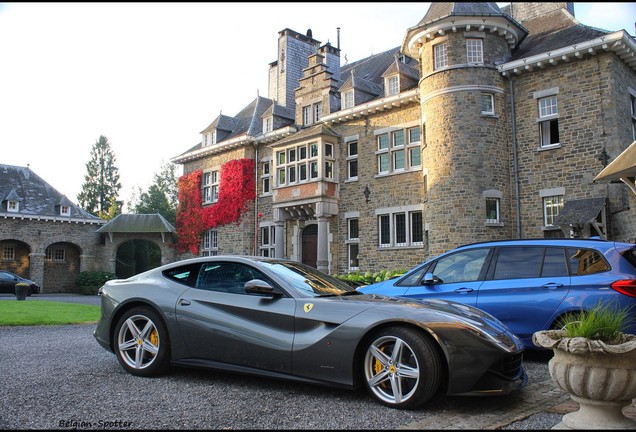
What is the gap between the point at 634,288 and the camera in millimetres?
5992

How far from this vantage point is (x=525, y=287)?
6.70 meters

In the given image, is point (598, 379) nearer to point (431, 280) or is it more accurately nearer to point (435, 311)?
point (435, 311)

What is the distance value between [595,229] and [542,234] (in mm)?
2127

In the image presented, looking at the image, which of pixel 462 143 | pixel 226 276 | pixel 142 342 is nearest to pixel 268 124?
pixel 462 143

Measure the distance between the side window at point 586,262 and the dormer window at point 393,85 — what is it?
1523 centimetres

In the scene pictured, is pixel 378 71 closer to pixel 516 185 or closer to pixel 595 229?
pixel 516 185

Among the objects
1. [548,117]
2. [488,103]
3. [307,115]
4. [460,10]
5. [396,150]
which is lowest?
[396,150]

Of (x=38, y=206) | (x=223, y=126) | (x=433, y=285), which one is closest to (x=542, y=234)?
(x=433, y=285)

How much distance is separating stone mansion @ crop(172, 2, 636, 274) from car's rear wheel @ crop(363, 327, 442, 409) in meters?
10.9

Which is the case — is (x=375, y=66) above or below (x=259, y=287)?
above

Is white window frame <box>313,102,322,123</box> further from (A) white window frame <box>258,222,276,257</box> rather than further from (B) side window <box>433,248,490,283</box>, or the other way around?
(B) side window <box>433,248,490,283</box>

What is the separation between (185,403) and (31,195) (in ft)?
110

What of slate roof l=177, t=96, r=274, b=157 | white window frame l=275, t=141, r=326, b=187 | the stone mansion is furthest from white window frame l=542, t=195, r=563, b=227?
slate roof l=177, t=96, r=274, b=157

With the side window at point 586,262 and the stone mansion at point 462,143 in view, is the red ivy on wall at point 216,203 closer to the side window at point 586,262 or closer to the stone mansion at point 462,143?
the stone mansion at point 462,143
